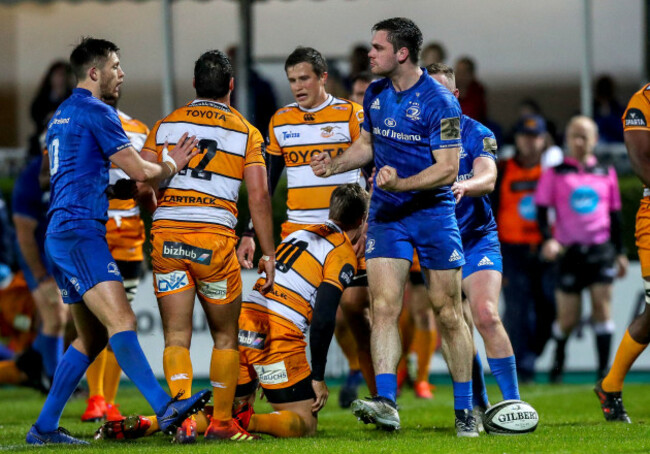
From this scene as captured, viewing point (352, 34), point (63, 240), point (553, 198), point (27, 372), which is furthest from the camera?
point (352, 34)

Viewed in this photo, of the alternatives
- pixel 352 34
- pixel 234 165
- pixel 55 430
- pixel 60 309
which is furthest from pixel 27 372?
pixel 352 34

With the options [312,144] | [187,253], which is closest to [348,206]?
[312,144]

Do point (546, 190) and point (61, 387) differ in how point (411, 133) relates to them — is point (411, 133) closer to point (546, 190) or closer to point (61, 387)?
point (61, 387)

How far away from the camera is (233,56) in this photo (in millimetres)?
15195

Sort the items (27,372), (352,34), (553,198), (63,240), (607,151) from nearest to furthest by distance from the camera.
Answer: (63,240) < (27,372) < (553,198) < (607,151) < (352,34)

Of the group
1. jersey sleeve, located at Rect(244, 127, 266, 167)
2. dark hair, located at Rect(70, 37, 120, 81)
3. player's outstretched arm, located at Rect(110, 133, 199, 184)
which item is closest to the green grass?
player's outstretched arm, located at Rect(110, 133, 199, 184)

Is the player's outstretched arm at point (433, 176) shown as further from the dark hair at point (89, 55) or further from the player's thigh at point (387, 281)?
the dark hair at point (89, 55)

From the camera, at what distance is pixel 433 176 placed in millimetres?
6480

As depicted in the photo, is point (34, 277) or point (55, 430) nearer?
point (55, 430)

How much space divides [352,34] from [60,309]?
38.4 feet

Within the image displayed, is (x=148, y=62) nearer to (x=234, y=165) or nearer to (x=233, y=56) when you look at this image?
(x=233, y=56)

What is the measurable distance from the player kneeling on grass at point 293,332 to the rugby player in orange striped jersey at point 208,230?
0.29m

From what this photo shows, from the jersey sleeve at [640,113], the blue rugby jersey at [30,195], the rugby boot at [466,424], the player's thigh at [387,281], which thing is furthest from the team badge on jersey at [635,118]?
the blue rugby jersey at [30,195]

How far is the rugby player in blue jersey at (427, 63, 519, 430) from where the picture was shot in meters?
7.16
